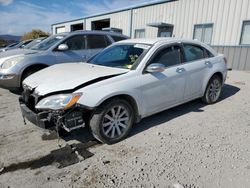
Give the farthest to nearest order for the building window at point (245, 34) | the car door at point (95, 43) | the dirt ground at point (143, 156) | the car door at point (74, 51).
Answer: the building window at point (245, 34), the car door at point (95, 43), the car door at point (74, 51), the dirt ground at point (143, 156)

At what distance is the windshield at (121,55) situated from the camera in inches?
154

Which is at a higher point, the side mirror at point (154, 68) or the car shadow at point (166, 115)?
the side mirror at point (154, 68)

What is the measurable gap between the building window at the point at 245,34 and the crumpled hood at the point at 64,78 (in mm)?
10466

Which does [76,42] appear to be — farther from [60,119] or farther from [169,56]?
[60,119]

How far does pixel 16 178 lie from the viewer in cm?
263

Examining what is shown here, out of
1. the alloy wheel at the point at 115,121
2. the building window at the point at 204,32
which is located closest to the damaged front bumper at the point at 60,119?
the alloy wheel at the point at 115,121

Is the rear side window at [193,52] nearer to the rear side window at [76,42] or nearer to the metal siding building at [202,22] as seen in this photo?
the rear side window at [76,42]

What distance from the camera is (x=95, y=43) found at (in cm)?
700

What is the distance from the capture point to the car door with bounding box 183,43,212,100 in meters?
4.48

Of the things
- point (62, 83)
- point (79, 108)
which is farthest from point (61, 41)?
point (79, 108)

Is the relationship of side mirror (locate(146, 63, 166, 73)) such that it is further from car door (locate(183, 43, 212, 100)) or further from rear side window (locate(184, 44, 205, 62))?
rear side window (locate(184, 44, 205, 62))

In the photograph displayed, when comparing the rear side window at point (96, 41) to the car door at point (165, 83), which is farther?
the rear side window at point (96, 41)

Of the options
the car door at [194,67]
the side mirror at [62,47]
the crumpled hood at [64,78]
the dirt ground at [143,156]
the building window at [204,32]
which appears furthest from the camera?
the building window at [204,32]

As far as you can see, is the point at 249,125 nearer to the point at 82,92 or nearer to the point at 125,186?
the point at 125,186
